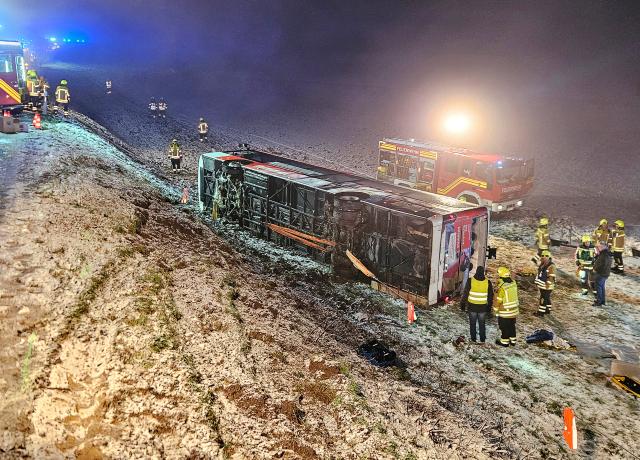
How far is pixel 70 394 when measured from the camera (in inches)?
250

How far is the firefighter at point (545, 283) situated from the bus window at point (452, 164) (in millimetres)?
8775

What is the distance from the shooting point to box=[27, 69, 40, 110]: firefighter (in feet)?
75.7

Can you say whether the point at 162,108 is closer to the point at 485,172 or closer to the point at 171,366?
the point at 485,172

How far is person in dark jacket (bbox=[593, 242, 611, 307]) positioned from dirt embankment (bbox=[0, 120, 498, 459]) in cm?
569

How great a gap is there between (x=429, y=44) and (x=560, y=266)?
63.1m

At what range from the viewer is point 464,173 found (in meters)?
19.9

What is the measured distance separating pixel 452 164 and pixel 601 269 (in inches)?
353

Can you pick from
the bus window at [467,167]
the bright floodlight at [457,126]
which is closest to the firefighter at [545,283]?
the bus window at [467,167]

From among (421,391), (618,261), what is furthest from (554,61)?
(421,391)

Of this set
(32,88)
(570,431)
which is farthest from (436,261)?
(32,88)

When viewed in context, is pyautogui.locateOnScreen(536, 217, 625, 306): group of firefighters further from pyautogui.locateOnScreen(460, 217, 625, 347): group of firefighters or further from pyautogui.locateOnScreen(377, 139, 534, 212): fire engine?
pyautogui.locateOnScreen(377, 139, 534, 212): fire engine

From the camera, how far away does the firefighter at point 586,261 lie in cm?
1328

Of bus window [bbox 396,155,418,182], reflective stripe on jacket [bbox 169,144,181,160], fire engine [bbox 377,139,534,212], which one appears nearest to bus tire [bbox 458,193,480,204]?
fire engine [bbox 377,139,534,212]

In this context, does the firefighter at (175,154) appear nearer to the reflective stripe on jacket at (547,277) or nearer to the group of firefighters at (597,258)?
the group of firefighters at (597,258)
